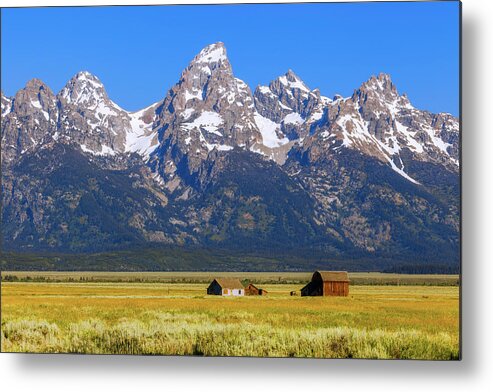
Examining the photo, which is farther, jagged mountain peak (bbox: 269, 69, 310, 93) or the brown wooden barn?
the brown wooden barn

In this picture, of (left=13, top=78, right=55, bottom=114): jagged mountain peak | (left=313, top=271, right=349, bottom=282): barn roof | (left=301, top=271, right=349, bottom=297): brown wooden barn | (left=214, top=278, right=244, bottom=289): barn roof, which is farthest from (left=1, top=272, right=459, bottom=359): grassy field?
(left=214, top=278, right=244, bottom=289): barn roof

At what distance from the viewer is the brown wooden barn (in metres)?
43.3

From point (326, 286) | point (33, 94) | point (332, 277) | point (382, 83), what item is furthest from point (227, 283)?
point (33, 94)

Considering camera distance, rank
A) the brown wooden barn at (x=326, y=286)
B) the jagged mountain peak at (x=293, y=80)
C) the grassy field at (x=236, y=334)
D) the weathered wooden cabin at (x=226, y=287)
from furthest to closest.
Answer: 1. the weathered wooden cabin at (x=226, y=287)
2. the brown wooden barn at (x=326, y=286)
3. the jagged mountain peak at (x=293, y=80)
4. the grassy field at (x=236, y=334)

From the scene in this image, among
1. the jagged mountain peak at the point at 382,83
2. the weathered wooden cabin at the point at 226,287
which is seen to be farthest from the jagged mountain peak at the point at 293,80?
the weathered wooden cabin at the point at 226,287

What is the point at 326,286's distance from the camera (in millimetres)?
45625

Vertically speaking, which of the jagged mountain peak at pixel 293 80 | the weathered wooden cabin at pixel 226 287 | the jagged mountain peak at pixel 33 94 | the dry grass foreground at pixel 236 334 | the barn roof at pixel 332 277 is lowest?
the dry grass foreground at pixel 236 334

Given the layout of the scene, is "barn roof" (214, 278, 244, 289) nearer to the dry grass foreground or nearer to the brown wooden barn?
the brown wooden barn

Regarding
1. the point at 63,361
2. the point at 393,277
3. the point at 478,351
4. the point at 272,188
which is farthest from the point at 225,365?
the point at 272,188

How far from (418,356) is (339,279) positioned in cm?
3063

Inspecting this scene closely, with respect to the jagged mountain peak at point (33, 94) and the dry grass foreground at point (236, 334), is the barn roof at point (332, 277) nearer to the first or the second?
the jagged mountain peak at point (33, 94)

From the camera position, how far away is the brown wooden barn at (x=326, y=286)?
43281 millimetres

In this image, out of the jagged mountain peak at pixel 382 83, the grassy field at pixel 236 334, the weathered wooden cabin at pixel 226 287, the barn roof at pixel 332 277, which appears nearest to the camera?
the grassy field at pixel 236 334

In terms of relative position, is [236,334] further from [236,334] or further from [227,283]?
[227,283]
